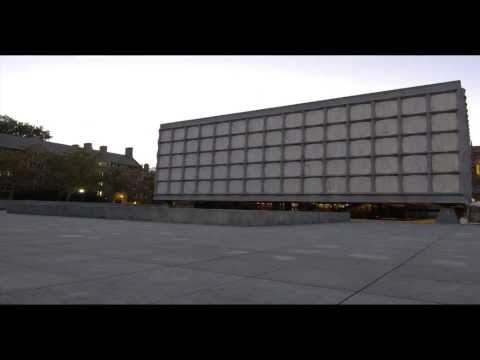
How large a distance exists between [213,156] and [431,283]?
180ft

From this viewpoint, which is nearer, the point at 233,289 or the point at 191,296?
the point at 191,296

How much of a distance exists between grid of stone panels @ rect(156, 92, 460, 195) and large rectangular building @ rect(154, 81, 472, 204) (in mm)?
122

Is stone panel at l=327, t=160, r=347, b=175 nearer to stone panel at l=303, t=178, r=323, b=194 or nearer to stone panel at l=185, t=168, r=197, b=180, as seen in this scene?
stone panel at l=303, t=178, r=323, b=194

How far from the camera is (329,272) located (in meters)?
5.27

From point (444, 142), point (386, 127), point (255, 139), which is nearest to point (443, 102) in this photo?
point (444, 142)

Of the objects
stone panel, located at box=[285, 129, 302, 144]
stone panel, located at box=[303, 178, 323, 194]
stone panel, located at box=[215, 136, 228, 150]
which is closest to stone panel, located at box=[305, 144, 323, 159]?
stone panel, located at box=[285, 129, 302, 144]

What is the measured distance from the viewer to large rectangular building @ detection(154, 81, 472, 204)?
40750 millimetres

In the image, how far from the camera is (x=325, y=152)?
48344mm

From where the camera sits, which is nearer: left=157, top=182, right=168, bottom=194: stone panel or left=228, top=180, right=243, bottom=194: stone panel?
left=228, top=180, right=243, bottom=194: stone panel

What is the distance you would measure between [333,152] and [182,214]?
32.7 meters

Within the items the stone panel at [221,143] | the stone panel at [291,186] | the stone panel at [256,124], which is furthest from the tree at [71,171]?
the stone panel at [291,186]

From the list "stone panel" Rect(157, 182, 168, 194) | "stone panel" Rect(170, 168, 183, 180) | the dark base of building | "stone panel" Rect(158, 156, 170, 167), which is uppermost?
"stone panel" Rect(158, 156, 170, 167)
